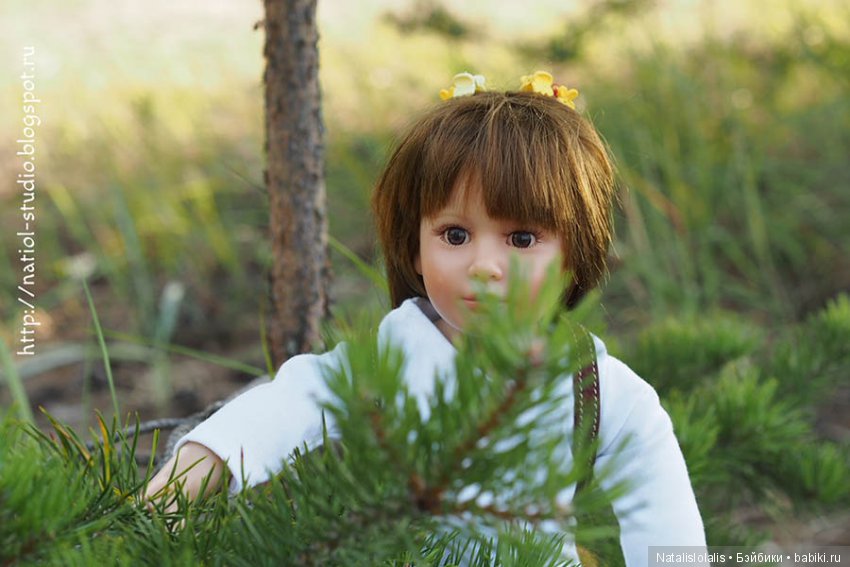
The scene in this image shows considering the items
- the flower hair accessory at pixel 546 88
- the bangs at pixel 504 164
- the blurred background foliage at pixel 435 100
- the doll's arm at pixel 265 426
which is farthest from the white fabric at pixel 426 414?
the blurred background foliage at pixel 435 100

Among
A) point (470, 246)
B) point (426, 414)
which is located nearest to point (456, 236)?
point (470, 246)

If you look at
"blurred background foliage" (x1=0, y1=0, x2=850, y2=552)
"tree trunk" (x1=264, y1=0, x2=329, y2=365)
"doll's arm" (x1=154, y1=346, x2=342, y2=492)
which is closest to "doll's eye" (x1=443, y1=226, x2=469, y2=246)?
"doll's arm" (x1=154, y1=346, x2=342, y2=492)

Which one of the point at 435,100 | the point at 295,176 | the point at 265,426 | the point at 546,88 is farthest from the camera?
the point at 435,100

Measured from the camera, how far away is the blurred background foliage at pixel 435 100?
177 cm

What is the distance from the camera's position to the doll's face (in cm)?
67

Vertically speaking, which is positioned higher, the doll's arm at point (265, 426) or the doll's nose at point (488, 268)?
the doll's nose at point (488, 268)

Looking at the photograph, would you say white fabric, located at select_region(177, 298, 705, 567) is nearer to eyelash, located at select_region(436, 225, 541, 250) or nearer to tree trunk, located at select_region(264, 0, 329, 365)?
eyelash, located at select_region(436, 225, 541, 250)

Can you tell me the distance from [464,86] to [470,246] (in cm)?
18

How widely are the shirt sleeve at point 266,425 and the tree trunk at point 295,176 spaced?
0.25 meters

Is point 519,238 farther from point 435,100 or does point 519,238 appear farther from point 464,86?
point 435,100

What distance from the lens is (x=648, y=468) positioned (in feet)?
2.17

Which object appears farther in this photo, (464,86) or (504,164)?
(464,86)

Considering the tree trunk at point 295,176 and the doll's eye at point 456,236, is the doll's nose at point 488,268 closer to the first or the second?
the doll's eye at point 456,236

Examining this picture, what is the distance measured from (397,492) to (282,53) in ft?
1.99
